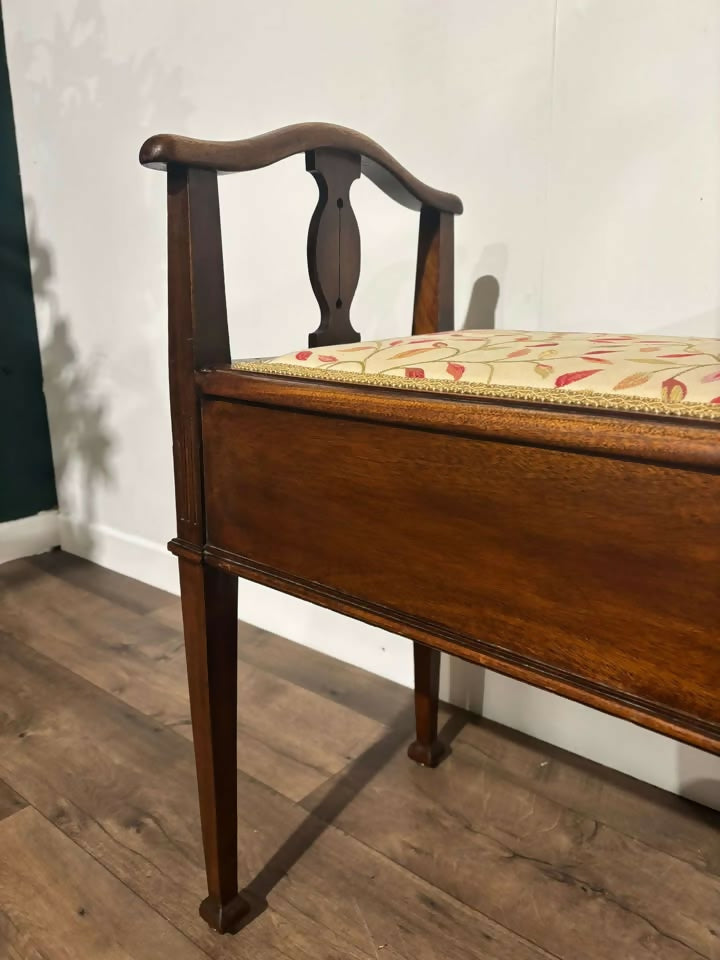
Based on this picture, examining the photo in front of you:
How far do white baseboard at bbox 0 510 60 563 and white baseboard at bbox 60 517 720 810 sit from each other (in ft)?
1.17

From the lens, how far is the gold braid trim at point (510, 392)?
0.43 metres

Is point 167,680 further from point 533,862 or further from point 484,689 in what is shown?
point 533,862

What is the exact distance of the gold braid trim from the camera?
17.1 inches

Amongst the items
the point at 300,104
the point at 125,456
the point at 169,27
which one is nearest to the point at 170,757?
the point at 125,456

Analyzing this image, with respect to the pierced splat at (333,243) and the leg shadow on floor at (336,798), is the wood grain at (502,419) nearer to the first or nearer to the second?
the pierced splat at (333,243)

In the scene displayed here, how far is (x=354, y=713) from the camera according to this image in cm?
117

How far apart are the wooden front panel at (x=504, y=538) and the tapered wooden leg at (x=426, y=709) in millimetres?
444

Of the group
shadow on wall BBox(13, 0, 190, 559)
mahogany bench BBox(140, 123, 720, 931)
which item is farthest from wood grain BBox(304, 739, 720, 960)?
shadow on wall BBox(13, 0, 190, 559)

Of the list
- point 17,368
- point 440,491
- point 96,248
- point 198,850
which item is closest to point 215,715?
point 198,850

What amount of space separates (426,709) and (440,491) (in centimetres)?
59

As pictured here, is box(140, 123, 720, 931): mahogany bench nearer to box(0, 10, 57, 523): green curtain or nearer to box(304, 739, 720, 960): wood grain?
box(304, 739, 720, 960): wood grain

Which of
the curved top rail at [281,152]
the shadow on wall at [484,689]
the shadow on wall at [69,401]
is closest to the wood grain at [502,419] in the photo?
the curved top rail at [281,152]

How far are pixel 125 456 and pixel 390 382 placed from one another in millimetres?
1251

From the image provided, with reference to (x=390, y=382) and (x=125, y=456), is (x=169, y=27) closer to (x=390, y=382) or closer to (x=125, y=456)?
(x=125, y=456)
